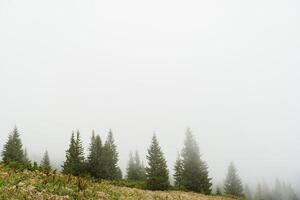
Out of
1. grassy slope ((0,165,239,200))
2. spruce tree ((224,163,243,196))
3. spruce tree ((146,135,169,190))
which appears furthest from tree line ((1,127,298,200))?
spruce tree ((224,163,243,196))

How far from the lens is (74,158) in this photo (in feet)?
180

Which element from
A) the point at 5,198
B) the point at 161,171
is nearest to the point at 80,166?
the point at 161,171

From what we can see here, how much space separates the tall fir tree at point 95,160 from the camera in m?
53.5

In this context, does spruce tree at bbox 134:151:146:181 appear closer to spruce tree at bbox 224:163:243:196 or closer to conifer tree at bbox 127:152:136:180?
conifer tree at bbox 127:152:136:180

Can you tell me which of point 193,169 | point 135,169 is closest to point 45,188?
point 193,169

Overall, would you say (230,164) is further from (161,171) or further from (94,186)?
(94,186)

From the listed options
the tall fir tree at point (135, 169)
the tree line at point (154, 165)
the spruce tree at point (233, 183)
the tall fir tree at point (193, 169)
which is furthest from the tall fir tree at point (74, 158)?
the spruce tree at point (233, 183)

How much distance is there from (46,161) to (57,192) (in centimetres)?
8875

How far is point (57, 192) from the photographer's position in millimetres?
23453

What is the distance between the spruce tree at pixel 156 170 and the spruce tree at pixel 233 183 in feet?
139

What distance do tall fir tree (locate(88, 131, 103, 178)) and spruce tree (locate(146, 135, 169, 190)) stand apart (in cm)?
697

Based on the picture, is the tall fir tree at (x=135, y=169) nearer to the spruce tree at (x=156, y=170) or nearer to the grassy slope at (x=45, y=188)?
the spruce tree at (x=156, y=170)

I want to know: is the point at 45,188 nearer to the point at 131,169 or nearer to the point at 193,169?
the point at 193,169

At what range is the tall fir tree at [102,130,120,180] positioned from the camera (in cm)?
5694
